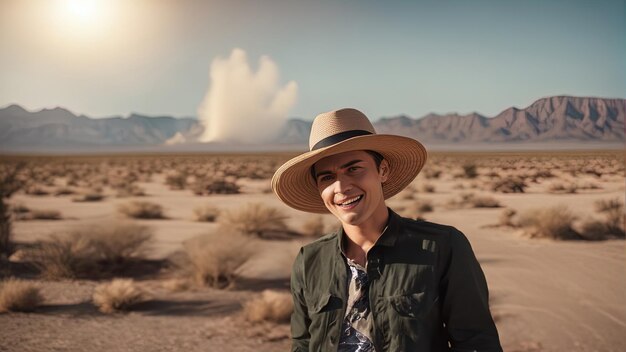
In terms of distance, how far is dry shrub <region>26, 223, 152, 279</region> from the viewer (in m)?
8.65

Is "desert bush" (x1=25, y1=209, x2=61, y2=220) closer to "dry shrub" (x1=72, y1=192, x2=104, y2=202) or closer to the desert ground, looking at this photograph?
the desert ground

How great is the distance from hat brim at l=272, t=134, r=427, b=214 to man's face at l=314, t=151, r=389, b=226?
0.05m

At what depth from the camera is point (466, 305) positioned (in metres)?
1.93

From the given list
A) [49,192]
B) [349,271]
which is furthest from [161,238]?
[49,192]

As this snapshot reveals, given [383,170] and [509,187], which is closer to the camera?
[383,170]

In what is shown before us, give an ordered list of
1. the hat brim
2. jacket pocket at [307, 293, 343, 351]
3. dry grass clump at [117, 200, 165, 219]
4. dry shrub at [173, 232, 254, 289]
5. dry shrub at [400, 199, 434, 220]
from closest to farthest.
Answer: jacket pocket at [307, 293, 343, 351]
the hat brim
dry shrub at [173, 232, 254, 289]
dry shrub at [400, 199, 434, 220]
dry grass clump at [117, 200, 165, 219]

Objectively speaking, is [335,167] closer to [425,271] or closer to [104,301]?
[425,271]

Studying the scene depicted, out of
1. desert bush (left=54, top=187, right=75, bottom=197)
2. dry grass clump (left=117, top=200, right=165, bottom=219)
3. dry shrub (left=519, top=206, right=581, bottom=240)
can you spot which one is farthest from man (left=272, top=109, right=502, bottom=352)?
desert bush (left=54, top=187, right=75, bottom=197)

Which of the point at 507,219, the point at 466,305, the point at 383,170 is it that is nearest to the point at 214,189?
the point at 507,219

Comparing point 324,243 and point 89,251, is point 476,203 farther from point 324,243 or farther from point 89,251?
point 324,243

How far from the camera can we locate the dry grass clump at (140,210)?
633 inches

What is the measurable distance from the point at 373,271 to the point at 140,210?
50.5 ft

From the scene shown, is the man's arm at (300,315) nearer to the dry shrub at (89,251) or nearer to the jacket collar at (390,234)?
the jacket collar at (390,234)

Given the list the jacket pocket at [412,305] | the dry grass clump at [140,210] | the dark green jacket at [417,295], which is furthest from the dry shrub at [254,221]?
the jacket pocket at [412,305]
